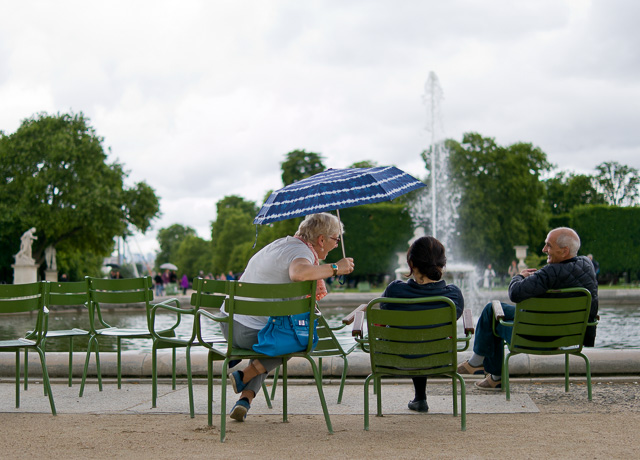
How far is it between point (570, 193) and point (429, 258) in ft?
210

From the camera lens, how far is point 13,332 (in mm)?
13227

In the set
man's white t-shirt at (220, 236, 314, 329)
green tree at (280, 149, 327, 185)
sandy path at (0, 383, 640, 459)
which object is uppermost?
green tree at (280, 149, 327, 185)

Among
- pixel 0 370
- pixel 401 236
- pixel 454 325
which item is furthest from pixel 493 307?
pixel 401 236

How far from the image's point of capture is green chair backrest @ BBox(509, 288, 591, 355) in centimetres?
527

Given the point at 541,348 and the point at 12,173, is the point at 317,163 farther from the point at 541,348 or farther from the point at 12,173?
the point at 541,348

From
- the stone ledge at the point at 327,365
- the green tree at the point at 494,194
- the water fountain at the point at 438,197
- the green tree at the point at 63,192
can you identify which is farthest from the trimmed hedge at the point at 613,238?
the stone ledge at the point at 327,365

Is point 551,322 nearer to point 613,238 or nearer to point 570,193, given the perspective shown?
point 613,238

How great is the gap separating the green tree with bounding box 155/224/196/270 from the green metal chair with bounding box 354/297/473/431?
11031 centimetres

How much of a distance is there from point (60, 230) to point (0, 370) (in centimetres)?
3056

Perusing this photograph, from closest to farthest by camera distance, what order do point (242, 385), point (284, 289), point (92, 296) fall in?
point (284, 289), point (242, 385), point (92, 296)

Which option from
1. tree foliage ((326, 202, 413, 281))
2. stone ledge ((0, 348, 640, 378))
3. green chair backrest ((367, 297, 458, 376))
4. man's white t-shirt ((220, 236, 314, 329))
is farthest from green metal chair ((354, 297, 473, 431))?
tree foliage ((326, 202, 413, 281))

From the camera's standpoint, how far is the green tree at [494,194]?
144 ft

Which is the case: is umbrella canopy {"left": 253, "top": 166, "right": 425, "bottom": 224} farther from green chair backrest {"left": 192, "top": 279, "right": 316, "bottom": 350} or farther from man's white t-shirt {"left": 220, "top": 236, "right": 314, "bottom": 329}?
green chair backrest {"left": 192, "top": 279, "right": 316, "bottom": 350}

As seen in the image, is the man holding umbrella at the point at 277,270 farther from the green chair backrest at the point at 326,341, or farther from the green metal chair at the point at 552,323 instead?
the green metal chair at the point at 552,323
